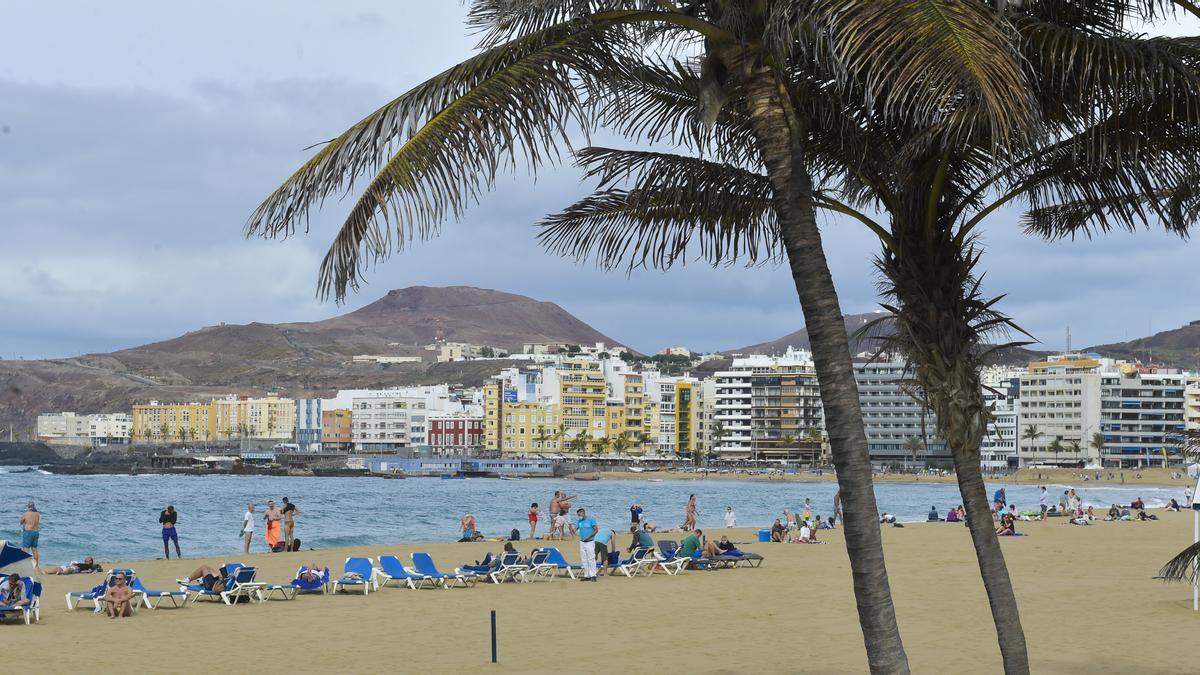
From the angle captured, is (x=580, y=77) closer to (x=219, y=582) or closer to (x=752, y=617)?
(x=752, y=617)

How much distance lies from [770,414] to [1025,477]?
130 ft

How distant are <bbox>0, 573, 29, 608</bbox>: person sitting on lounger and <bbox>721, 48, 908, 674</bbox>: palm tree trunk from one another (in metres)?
11.6

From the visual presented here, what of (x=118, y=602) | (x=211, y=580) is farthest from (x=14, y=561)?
(x=211, y=580)

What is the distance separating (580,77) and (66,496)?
8776 cm

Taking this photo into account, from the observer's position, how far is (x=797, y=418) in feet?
531

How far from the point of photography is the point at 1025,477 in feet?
426

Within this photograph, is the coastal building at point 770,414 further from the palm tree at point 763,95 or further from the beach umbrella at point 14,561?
the palm tree at point 763,95

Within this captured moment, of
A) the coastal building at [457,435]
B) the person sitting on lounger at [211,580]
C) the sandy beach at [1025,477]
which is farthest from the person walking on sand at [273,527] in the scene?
the coastal building at [457,435]

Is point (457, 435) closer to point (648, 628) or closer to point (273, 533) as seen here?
point (273, 533)

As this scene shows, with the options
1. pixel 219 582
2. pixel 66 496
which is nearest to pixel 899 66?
pixel 219 582

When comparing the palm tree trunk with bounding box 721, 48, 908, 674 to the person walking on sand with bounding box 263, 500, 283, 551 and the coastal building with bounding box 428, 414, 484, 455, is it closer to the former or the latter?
the person walking on sand with bounding box 263, 500, 283, 551

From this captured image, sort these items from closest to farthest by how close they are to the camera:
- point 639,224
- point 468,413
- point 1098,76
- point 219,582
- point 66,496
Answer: point 1098,76
point 639,224
point 219,582
point 66,496
point 468,413

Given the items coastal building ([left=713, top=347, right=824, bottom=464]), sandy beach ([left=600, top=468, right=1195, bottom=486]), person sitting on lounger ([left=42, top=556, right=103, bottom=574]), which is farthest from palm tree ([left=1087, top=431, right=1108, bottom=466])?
person sitting on lounger ([left=42, top=556, right=103, bottom=574])

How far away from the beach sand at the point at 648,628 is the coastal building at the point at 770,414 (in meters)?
139
